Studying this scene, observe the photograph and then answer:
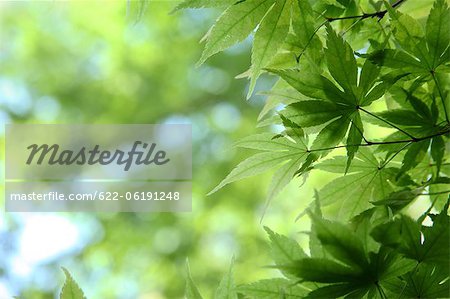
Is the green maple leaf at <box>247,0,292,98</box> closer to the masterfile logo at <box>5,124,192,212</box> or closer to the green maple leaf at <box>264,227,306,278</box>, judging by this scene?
the green maple leaf at <box>264,227,306,278</box>

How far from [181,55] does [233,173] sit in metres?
3.93

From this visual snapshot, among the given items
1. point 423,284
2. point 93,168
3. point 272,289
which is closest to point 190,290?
point 272,289

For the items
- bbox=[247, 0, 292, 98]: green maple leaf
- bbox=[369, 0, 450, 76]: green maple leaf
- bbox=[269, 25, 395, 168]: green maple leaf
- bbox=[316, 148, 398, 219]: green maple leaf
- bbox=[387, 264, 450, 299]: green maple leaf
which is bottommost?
bbox=[387, 264, 450, 299]: green maple leaf

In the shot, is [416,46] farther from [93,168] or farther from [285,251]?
[93,168]

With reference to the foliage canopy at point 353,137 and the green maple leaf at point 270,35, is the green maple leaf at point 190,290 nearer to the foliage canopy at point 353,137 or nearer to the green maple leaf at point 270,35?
the foliage canopy at point 353,137

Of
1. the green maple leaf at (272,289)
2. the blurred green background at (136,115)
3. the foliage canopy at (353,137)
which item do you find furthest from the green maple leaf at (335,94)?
the blurred green background at (136,115)

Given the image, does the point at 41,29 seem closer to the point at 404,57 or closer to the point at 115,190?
the point at 115,190

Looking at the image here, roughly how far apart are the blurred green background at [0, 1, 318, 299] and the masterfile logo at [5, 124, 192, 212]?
0.10 m

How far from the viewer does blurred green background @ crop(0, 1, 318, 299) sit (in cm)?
→ 410

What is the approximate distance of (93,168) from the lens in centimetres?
414

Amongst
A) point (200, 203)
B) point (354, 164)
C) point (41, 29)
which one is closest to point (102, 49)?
point (41, 29)

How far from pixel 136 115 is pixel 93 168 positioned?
0.50m

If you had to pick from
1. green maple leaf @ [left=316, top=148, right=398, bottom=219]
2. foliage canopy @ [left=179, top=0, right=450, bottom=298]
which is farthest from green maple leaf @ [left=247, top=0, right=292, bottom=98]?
green maple leaf @ [left=316, top=148, right=398, bottom=219]

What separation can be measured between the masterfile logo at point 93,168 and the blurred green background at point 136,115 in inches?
4.1
